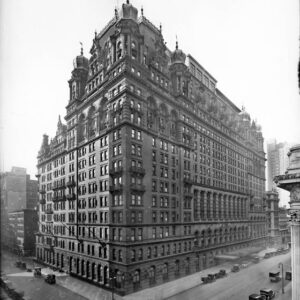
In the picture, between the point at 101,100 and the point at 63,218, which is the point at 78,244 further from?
the point at 101,100

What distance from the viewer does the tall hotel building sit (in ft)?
135

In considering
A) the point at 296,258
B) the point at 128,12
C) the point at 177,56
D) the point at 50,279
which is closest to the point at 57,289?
the point at 50,279

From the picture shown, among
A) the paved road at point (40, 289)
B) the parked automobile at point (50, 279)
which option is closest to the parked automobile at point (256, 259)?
the paved road at point (40, 289)

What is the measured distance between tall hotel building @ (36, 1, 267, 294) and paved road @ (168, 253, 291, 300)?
568 centimetres

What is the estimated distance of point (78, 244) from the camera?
47.2 m

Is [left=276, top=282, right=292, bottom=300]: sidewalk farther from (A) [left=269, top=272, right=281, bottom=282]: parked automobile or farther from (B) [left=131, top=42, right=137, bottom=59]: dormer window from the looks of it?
(B) [left=131, top=42, right=137, bottom=59]: dormer window

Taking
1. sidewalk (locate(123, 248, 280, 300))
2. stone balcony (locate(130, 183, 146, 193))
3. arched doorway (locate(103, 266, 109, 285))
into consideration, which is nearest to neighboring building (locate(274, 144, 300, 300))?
sidewalk (locate(123, 248, 280, 300))

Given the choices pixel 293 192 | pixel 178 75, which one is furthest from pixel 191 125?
pixel 293 192

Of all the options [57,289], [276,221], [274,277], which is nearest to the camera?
[57,289]

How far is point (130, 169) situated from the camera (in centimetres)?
4066

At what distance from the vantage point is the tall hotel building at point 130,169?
41156mm

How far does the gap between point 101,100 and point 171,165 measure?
586 inches

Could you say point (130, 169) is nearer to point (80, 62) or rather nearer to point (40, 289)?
point (40, 289)

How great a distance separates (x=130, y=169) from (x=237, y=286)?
21692 mm
